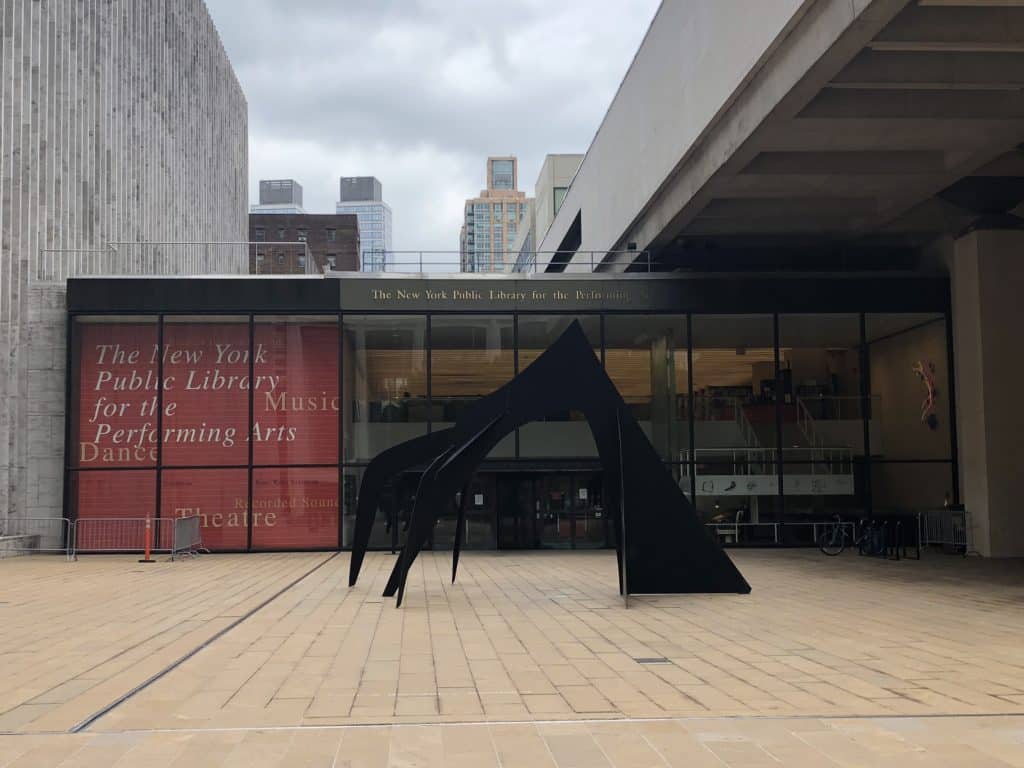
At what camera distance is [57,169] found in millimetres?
23031

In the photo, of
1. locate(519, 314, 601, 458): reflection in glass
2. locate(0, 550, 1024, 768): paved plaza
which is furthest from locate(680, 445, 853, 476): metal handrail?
locate(0, 550, 1024, 768): paved plaza

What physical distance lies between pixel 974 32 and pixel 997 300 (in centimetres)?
923

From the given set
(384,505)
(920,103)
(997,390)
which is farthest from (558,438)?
(920,103)

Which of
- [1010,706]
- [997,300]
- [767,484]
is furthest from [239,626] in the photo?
[997,300]

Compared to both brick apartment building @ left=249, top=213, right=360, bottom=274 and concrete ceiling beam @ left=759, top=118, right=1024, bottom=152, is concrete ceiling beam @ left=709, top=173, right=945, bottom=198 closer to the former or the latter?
concrete ceiling beam @ left=759, top=118, right=1024, bottom=152

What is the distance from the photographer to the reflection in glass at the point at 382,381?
22891mm

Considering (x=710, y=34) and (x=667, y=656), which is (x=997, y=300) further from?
(x=667, y=656)

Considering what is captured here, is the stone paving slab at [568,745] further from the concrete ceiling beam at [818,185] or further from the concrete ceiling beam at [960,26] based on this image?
the concrete ceiling beam at [818,185]

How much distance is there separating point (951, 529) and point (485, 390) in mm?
10474

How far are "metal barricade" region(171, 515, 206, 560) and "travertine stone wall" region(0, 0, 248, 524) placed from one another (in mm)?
2995

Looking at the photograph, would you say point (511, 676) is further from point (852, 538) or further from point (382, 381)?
point (852, 538)

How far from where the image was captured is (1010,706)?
23.9ft

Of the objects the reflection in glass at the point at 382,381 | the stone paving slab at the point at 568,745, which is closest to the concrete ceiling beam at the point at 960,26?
the stone paving slab at the point at 568,745

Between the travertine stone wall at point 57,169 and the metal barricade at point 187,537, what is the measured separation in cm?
299
